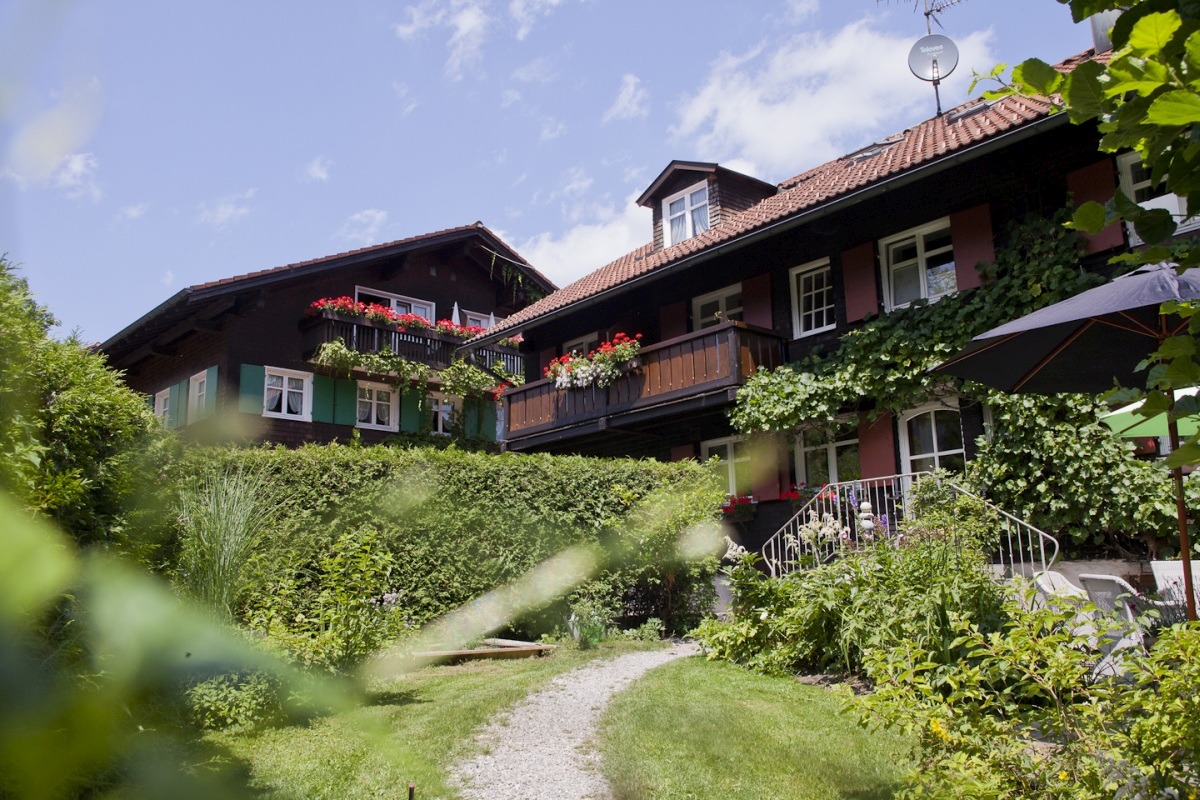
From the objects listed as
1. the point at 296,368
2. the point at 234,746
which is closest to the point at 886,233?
the point at 234,746

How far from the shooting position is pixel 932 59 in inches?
625

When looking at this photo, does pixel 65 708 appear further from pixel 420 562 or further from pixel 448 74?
pixel 420 562

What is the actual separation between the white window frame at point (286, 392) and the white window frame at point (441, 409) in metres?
3.63

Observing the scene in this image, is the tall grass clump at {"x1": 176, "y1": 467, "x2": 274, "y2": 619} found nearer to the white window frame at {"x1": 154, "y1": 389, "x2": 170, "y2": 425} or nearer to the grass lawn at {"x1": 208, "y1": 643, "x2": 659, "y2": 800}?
the grass lawn at {"x1": 208, "y1": 643, "x2": 659, "y2": 800}

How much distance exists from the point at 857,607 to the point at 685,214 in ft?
44.1

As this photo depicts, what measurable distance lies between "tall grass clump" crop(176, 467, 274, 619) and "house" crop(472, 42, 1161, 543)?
9360 millimetres

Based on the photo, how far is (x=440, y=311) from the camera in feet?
83.6

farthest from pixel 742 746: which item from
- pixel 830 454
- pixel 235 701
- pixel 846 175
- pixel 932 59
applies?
pixel 932 59

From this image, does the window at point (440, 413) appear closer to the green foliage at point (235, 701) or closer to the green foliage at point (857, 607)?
the green foliage at point (857, 607)

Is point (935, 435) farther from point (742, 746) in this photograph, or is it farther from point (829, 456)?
point (742, 746)

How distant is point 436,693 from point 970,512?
6.53 m

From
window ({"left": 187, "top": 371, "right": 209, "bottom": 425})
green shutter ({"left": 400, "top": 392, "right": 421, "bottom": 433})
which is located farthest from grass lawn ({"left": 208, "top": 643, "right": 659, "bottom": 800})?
green shutter ({"left": 400, "top": 392, "right": 421, "bottom": 433})

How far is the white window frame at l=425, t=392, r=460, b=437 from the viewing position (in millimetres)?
24609

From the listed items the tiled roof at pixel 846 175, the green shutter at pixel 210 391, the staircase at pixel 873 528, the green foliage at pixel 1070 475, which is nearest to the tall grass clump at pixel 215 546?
the staircase at pixel 873 528
